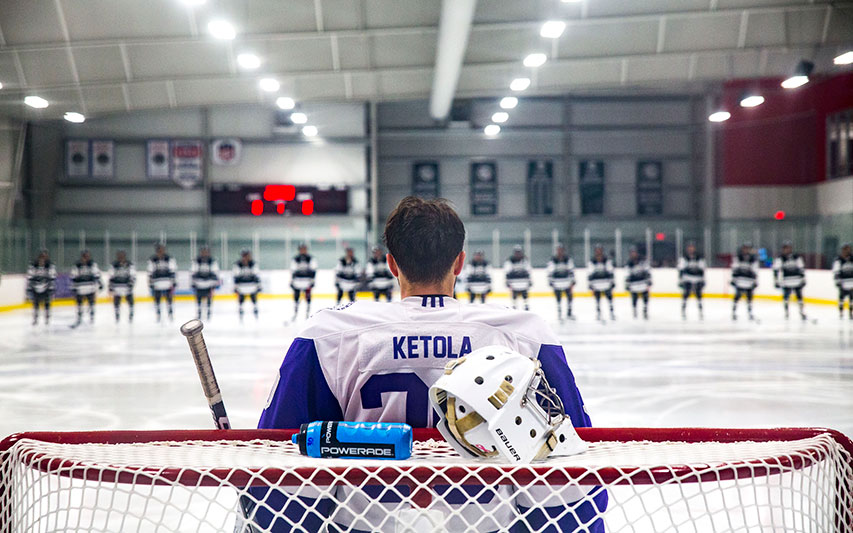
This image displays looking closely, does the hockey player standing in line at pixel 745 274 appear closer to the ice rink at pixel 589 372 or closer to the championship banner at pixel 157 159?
the ice rink at pixel 589 372

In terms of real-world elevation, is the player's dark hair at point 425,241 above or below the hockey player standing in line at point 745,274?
above

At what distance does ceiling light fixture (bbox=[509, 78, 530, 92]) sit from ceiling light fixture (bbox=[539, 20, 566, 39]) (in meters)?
1.68

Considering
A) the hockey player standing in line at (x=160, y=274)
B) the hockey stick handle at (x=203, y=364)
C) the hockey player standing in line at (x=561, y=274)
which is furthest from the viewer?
the hockey player standing in line at (x=561, y=274)

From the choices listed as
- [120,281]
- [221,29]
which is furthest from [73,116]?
[120,281]

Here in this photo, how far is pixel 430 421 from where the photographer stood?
4.42 ft

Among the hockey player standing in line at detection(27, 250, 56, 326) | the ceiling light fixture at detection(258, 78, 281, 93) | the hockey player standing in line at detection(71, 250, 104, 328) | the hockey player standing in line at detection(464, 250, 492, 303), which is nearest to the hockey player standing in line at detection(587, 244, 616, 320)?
the hockey player standing in line at detection(464, 250, 492, 303)

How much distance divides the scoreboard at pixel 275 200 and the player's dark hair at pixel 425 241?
18409 millimetres

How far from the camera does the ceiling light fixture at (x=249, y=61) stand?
28.0 feet

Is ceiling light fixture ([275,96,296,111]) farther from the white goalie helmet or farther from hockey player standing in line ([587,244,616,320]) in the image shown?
the white goalie helmet

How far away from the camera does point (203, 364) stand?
149 cm

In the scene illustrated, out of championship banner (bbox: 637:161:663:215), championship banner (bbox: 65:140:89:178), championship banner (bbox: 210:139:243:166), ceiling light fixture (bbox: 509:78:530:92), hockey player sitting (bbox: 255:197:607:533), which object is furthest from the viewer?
championship banner (bbox: 637:161:663:215)

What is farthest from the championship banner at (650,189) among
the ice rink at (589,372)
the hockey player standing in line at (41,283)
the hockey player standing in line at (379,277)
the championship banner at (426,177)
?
the hockey player standing in line at (41,283)

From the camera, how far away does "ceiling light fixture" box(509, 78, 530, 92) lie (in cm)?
1029

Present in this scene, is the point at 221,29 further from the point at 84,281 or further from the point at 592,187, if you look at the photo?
the point at 592,187
